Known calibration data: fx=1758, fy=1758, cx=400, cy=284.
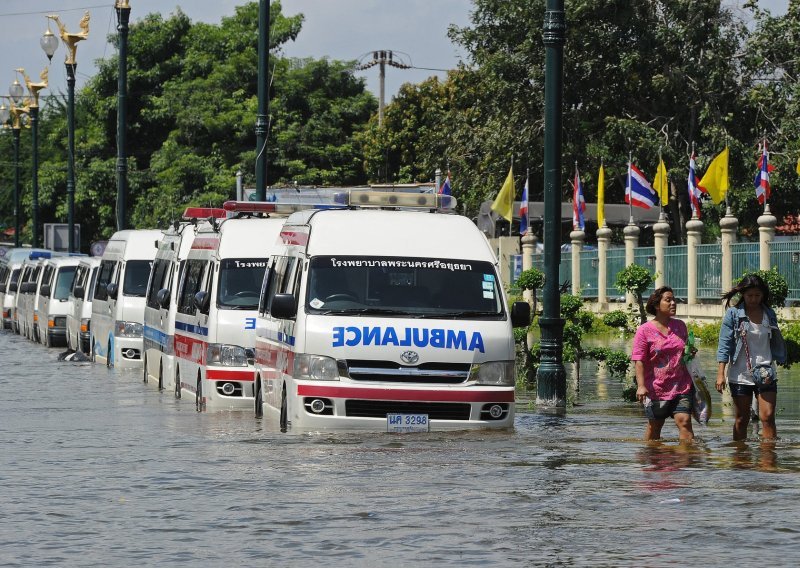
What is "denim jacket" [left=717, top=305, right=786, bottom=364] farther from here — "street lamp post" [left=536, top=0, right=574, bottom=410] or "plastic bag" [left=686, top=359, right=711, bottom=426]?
"street lamp post" [left=536, top=0, right=574, bottom=410]

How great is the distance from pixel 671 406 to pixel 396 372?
232 cm

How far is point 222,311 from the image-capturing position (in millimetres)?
19203

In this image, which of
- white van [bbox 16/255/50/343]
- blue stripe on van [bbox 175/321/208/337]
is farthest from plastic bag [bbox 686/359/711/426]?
white van [bbox 16/255/50/343]

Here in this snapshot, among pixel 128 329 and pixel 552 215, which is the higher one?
pixel 552 215

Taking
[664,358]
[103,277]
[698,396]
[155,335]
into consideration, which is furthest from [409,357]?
[103,277]

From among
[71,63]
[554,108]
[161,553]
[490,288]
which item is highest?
[71,63]

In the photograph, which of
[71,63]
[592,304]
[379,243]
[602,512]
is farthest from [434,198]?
[71,63]

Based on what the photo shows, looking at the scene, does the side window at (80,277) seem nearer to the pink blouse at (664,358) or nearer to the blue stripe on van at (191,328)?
the blue stripe on van at (191,328)

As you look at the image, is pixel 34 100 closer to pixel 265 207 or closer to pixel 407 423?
pixel 265 207

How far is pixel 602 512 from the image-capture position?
35.3 ft

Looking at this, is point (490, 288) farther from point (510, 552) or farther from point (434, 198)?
point (510, 552)

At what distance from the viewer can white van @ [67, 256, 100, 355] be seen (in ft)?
112

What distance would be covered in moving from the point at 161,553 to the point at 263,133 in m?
19.9

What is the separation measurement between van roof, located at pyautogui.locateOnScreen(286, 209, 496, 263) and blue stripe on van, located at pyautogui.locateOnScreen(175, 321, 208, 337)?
133 inches
